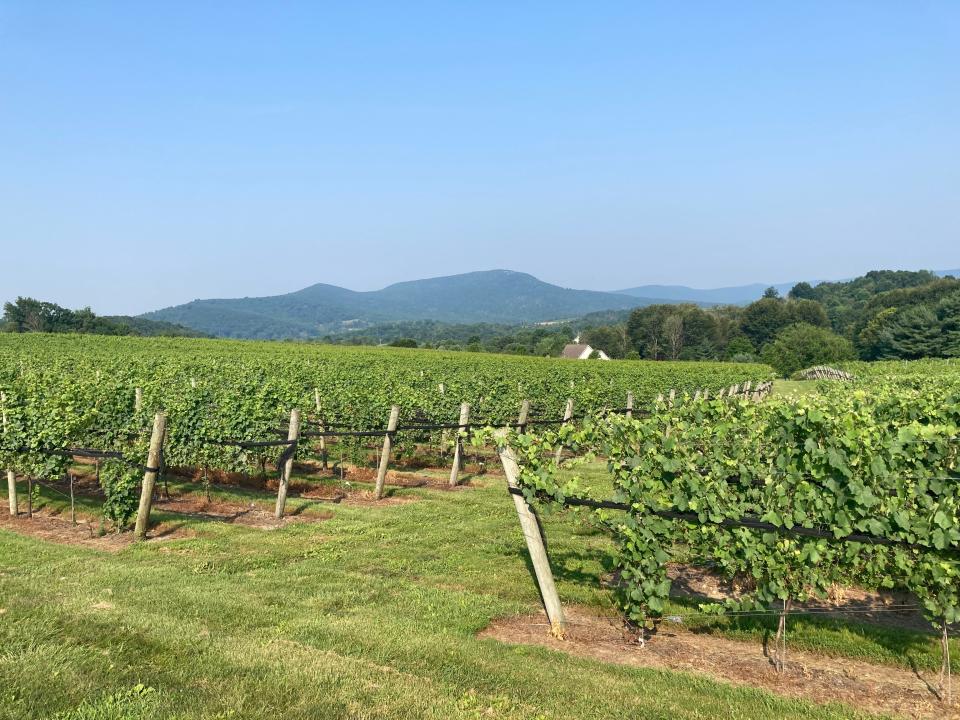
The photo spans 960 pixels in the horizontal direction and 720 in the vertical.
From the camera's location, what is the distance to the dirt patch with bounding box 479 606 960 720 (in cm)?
562

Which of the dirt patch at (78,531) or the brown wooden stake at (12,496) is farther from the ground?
the brown wooden stake at (12,496)

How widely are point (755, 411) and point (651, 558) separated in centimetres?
217

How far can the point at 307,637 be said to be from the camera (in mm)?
6523

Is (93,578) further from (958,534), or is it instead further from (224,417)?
(958,534)

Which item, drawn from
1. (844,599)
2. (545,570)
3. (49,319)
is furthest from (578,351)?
(545,570)

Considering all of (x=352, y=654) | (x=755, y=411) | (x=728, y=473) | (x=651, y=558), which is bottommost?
(x=352, y=654)

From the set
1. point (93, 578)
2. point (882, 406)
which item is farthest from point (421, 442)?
point (882, 406)

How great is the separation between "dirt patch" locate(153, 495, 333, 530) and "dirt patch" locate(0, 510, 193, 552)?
3.31 feet

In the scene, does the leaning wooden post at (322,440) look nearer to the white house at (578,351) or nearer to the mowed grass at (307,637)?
the mowed grass at (307,637)

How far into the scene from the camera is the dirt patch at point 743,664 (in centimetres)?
562

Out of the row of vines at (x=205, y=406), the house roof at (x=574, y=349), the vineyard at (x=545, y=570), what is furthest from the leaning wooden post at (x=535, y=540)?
the house roof at (x=574, y=349)

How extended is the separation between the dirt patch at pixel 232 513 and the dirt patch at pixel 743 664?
583cm

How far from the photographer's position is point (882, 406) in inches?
374

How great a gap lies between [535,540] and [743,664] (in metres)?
2.37
